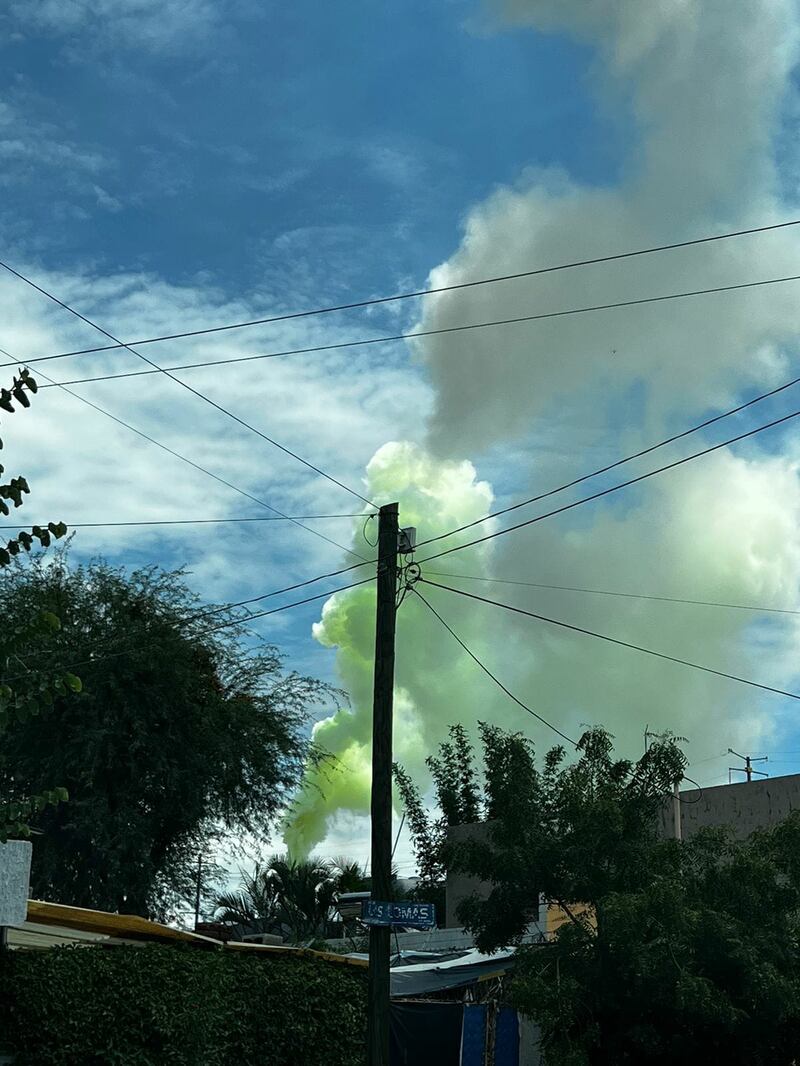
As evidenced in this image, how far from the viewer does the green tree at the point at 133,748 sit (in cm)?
3119

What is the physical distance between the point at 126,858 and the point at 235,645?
640 centimetres

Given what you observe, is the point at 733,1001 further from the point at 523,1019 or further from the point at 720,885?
the point at 523,1019

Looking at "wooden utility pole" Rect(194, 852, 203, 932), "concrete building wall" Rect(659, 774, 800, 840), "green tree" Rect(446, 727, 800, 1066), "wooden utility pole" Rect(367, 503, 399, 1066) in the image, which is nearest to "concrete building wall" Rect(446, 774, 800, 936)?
"concrete building wall" Rect(659, 774, 800, 840)

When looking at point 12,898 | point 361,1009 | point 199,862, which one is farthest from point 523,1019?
point 199,862

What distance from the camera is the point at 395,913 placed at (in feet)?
52.5

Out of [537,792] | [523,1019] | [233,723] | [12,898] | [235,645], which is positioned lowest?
[523,1019]

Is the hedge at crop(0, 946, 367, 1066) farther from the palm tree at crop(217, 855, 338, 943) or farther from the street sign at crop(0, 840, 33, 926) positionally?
the palm tree at crop(217, 855, 338, 943)

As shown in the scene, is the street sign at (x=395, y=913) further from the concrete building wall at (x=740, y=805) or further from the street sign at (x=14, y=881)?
the concrete building wall at (x=740, y=805)

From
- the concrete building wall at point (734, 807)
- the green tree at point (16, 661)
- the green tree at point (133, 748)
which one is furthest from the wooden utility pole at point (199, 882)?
the green tree at point (16, 661)

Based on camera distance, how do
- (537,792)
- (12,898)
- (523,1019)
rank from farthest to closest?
(523,1019) < (537,792) < (12,898)

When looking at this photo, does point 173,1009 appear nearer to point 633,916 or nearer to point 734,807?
point 633,916

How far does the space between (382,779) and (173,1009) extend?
3.71m

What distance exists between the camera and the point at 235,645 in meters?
35.5

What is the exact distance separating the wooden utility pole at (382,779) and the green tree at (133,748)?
14.7 meters
